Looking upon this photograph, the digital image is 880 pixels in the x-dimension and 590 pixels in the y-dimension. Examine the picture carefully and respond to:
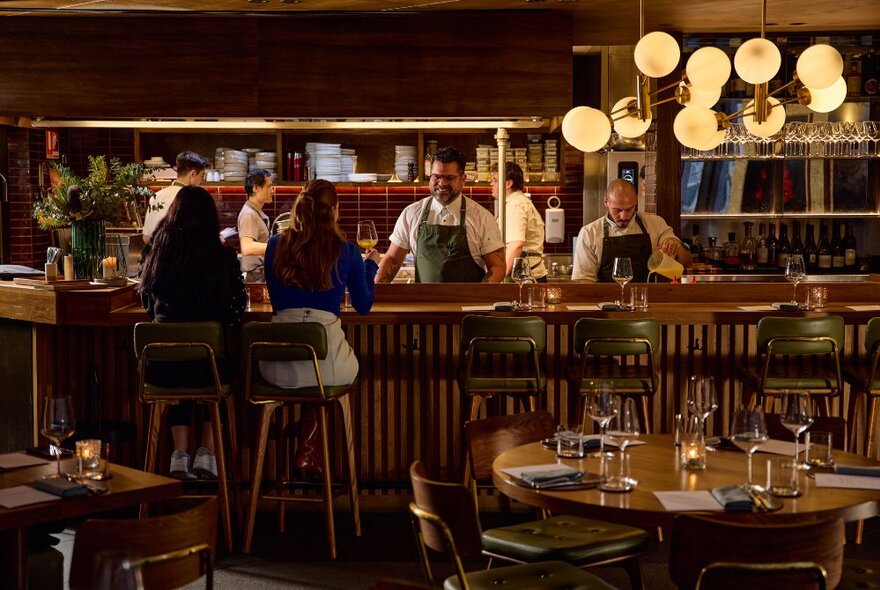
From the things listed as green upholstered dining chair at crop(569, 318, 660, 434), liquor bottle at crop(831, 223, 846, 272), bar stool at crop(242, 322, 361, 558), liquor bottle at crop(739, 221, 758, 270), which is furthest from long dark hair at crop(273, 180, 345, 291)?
liquor bottle at crop(831, 223, 846, 272)

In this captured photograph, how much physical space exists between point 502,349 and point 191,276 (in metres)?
1.46

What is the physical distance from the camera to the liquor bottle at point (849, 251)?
28.7 ft

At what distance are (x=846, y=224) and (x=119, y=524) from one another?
7333mm

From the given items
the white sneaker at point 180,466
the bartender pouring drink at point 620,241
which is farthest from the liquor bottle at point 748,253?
the white sneaker at point 180,466

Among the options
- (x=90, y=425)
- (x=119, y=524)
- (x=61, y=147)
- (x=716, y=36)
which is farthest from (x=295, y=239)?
(x=61, y=147)

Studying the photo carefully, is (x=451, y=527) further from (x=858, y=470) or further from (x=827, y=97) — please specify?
(x=827, y=97)

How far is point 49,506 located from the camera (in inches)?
122

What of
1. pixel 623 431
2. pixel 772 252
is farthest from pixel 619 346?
pixel 772 252

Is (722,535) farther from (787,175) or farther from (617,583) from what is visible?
(787,175)

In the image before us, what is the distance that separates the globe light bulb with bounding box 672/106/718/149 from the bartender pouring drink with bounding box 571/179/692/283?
1.01 metres

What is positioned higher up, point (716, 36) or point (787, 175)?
point (716, 36)

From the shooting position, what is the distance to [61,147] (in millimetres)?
10133

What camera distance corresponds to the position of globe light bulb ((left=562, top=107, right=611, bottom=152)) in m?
5.79

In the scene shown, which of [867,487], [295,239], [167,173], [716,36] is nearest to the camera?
[867,487]
